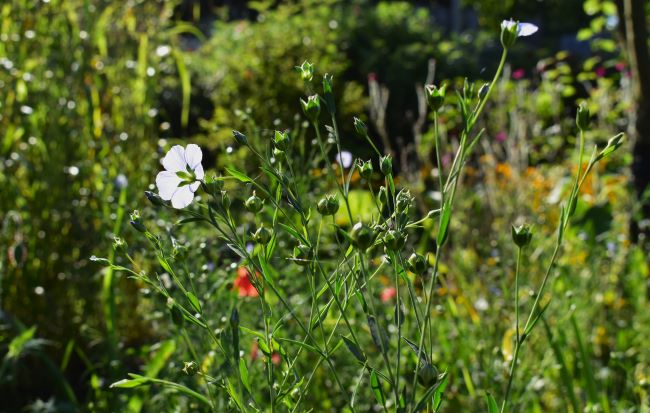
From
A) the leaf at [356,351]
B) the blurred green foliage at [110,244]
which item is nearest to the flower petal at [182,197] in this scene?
the leaf at [356,351]

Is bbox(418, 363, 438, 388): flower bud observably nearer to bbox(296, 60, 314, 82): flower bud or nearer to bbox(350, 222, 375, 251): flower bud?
bbox(350, 222, 375, 251): flower bud

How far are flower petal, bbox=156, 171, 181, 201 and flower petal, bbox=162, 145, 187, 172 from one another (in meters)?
0.01

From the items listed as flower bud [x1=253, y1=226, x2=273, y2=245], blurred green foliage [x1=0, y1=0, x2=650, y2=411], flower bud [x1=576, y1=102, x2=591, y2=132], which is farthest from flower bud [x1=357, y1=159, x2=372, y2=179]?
blurred green foliage [x1=0, y1=0, x2=650, y2=411]

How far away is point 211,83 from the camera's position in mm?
7305

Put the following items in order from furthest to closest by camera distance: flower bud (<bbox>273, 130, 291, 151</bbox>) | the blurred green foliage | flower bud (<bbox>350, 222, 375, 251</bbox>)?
the blurred green foliage → flower bud (<bbox>273, 130, 291, 151</bbox>) → flower bud (<bbox>350, 222, 375, 251</bbox>)

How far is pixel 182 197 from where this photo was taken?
0.81 metres

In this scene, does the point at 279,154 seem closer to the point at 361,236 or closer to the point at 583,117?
the point at 361,236

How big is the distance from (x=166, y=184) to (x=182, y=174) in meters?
0.05

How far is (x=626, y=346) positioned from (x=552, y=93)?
1.83 m

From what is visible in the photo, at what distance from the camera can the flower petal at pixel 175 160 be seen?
81 cm

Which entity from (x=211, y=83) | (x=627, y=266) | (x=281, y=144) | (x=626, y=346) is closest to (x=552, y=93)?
(x=627, y=266)

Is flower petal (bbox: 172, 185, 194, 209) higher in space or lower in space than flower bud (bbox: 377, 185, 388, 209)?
higher

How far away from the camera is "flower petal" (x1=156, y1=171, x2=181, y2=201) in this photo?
32.3 inches

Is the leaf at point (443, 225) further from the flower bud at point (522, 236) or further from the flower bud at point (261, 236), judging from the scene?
the flower bud at point (261, 236)
